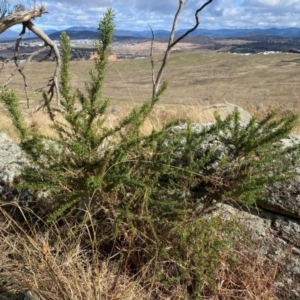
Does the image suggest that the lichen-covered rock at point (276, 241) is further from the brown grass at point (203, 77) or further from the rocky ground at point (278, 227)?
the brown grass at point (203, 77)


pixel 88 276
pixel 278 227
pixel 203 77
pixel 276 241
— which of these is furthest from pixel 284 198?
pixel 203 77

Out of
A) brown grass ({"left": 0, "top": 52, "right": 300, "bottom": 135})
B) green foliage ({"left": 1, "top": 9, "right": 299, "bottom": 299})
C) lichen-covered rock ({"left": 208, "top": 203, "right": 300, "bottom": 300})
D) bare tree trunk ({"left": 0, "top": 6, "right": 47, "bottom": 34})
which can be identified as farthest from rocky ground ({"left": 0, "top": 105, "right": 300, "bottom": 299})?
brown grass ({"left": 0, "top": 52, "right": 300, "bottom": 135})

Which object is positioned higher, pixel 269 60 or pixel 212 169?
pixel 212 169

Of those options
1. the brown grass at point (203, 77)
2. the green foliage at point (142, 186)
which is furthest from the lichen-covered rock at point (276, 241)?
the brown grass at point (203, 77)

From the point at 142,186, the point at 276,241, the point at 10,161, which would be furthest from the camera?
the point at 10,161

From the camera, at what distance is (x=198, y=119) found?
6289mm

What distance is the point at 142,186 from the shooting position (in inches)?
98.2

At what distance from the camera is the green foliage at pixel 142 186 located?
7.99 ft

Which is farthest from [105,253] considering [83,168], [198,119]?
[198,119]

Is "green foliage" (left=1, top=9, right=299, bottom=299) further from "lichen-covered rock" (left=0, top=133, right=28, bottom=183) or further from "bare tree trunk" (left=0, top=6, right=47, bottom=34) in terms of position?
"bare tree trunk" (left=0, top=6, right=47, bottom=34)

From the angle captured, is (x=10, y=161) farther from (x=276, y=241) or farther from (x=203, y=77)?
(x=203, y=77)

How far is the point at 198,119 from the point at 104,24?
13.0ft

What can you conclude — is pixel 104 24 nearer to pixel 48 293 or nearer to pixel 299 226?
pixel 48 293

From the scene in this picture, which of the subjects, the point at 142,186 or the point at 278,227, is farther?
the point at 278,227
